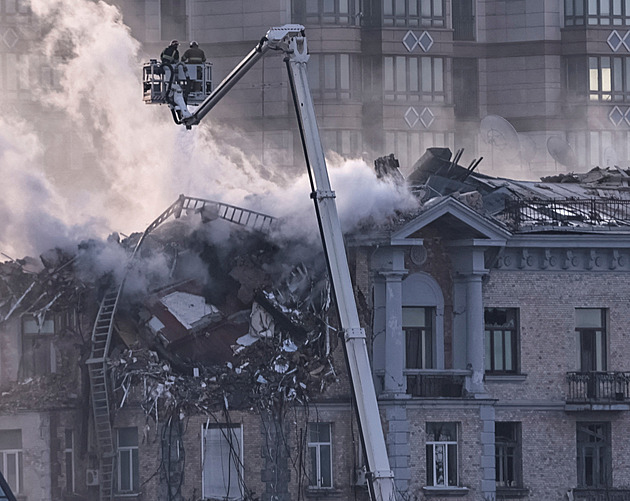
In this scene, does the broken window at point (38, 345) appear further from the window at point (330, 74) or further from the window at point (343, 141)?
the window at point (330, 74)

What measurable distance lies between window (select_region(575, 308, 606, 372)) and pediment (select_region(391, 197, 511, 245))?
3.89 meters

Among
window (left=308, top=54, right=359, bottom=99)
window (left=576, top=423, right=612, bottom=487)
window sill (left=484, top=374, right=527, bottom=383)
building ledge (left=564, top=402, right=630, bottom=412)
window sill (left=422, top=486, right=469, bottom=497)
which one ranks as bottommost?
window sill (left=422, top=486, right=469, bottom=497)

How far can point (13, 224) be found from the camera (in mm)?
61406

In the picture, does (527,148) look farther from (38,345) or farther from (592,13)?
(38,345)

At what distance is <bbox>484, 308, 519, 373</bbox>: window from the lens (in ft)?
207

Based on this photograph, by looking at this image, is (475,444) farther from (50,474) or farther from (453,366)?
(50,474)

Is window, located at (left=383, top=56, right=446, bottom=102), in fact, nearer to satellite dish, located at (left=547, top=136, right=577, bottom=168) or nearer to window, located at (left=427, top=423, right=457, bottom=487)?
satellite dish, located at (left=547, top=136, right=577, bottom=168)

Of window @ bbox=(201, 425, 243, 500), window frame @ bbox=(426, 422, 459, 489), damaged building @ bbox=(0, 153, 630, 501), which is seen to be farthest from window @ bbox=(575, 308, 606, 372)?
window @ bbox=(201, 425, 243, 500)

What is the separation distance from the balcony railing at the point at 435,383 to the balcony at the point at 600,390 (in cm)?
325

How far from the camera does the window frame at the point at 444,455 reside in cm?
6153

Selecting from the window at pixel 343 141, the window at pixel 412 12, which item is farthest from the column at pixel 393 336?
the window at pixel 412 12

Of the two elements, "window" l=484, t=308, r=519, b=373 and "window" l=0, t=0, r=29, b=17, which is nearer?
"window" l=484, t=308, r=519, b=373

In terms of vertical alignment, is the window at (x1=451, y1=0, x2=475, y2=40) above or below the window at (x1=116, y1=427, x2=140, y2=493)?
above

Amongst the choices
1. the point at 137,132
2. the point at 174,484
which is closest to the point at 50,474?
the point at 174,484
